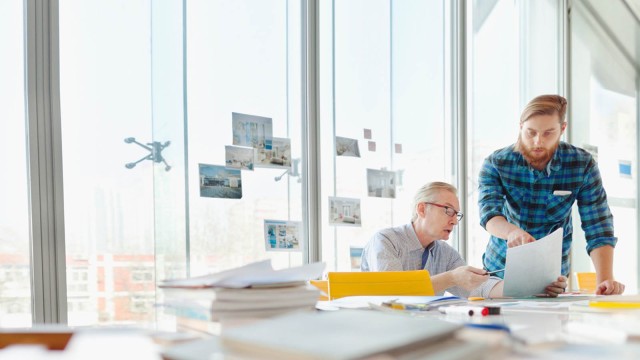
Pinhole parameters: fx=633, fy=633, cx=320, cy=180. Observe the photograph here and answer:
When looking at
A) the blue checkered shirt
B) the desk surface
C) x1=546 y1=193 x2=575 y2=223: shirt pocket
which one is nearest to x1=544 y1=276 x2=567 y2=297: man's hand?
the blue checkered shirt

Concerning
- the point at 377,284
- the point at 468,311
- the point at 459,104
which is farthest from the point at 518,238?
Answer: the point at 459,104

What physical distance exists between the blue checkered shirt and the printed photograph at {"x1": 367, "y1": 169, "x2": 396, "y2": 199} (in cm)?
110

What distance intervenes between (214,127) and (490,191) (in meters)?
1.33

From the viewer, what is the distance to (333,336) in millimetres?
666

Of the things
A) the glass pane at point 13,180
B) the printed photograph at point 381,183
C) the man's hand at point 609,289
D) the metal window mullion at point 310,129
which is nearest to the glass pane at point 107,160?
the glass pane at point 13,180

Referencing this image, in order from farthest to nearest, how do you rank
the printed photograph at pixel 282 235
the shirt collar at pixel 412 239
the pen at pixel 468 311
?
the printed photograph at pixel 282 235 → the shirt collar at pixel 412 239 → the pen at pixel 468 311

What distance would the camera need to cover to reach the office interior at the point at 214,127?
2.50 m

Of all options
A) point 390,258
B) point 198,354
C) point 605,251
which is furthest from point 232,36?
point 198,354

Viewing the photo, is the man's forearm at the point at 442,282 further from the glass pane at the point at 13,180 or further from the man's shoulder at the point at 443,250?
the glass pane at the point at 13,180

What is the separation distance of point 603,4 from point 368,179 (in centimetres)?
334

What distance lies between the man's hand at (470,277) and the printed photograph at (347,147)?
155 cm

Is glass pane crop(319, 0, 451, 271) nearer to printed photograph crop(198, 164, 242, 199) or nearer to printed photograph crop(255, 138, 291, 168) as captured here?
printed photograph crop(255, 138, 291, 168)

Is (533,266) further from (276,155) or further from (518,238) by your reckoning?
(276,155)

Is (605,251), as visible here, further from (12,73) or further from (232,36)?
(12,73)
